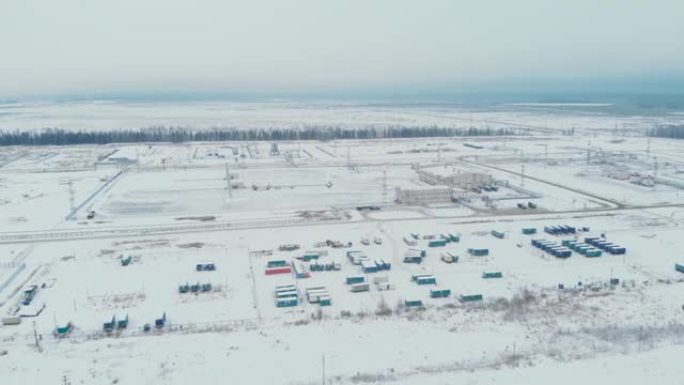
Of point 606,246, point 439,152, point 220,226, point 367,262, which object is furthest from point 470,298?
point 439,152

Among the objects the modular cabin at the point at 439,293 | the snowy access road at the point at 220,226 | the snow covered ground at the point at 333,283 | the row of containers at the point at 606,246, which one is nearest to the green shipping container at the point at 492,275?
the snow covered ground at the point at 333,283

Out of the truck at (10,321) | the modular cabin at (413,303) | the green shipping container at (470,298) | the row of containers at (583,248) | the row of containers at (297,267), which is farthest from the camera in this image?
the row of containers at (583,248)

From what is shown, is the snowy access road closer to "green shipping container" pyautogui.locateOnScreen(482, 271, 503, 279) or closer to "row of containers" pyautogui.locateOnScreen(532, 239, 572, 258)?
"row of containers" pyautogui.locateOnScreen(532, 239, 572, 258)

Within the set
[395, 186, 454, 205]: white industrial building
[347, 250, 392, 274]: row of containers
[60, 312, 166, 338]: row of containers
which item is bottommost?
[60, 312, 166, 338]: row of containers

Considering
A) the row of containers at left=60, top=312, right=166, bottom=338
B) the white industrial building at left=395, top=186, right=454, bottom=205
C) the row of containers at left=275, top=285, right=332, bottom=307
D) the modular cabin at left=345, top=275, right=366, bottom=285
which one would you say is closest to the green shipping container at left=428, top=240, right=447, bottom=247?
the modular cabin at left=345, top=275, right=366, bottom=285

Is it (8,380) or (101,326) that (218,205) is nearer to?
(101,326)

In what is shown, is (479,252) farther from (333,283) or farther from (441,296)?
(333,283)

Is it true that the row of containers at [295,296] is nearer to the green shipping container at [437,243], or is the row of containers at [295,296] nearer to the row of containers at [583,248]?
the green shipping container at [437,243]
